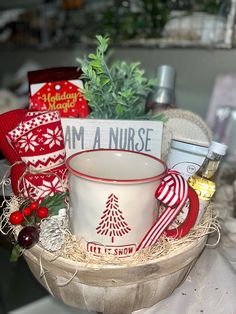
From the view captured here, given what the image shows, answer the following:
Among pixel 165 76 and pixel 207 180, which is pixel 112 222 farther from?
pixel 165 76

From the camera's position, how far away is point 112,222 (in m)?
0.37

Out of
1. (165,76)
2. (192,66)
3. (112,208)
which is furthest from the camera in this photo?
(192,66)

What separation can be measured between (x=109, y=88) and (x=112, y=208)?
0.60 feet

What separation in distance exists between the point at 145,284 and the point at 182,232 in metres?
0.07

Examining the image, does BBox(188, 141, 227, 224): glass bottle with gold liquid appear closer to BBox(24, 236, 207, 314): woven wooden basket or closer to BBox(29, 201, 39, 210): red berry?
BBox(24, 236, 207, 314): woven wooden basket

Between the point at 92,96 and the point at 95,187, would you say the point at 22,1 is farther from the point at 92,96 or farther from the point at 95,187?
the point at 95,187

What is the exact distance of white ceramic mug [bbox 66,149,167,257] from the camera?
0.35 metres

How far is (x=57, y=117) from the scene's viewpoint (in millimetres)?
450

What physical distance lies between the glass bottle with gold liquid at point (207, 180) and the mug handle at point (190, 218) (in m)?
0.02

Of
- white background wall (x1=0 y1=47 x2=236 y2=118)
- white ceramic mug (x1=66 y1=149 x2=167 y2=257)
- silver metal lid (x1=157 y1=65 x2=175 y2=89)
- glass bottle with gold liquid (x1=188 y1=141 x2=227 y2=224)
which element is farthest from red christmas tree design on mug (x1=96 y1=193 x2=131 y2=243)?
white background wall (x1=0 y1=47 x2=236 y2=118)

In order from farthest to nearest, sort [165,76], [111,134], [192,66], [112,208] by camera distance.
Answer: [192,66] → [165,76] → [111,134] → [112,208]

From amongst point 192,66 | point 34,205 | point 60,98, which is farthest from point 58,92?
point 192,66

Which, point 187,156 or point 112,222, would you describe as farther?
point 187,156

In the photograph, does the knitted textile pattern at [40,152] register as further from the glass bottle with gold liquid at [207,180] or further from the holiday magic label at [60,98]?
the glass bottle with gold liquid at [207,180]
